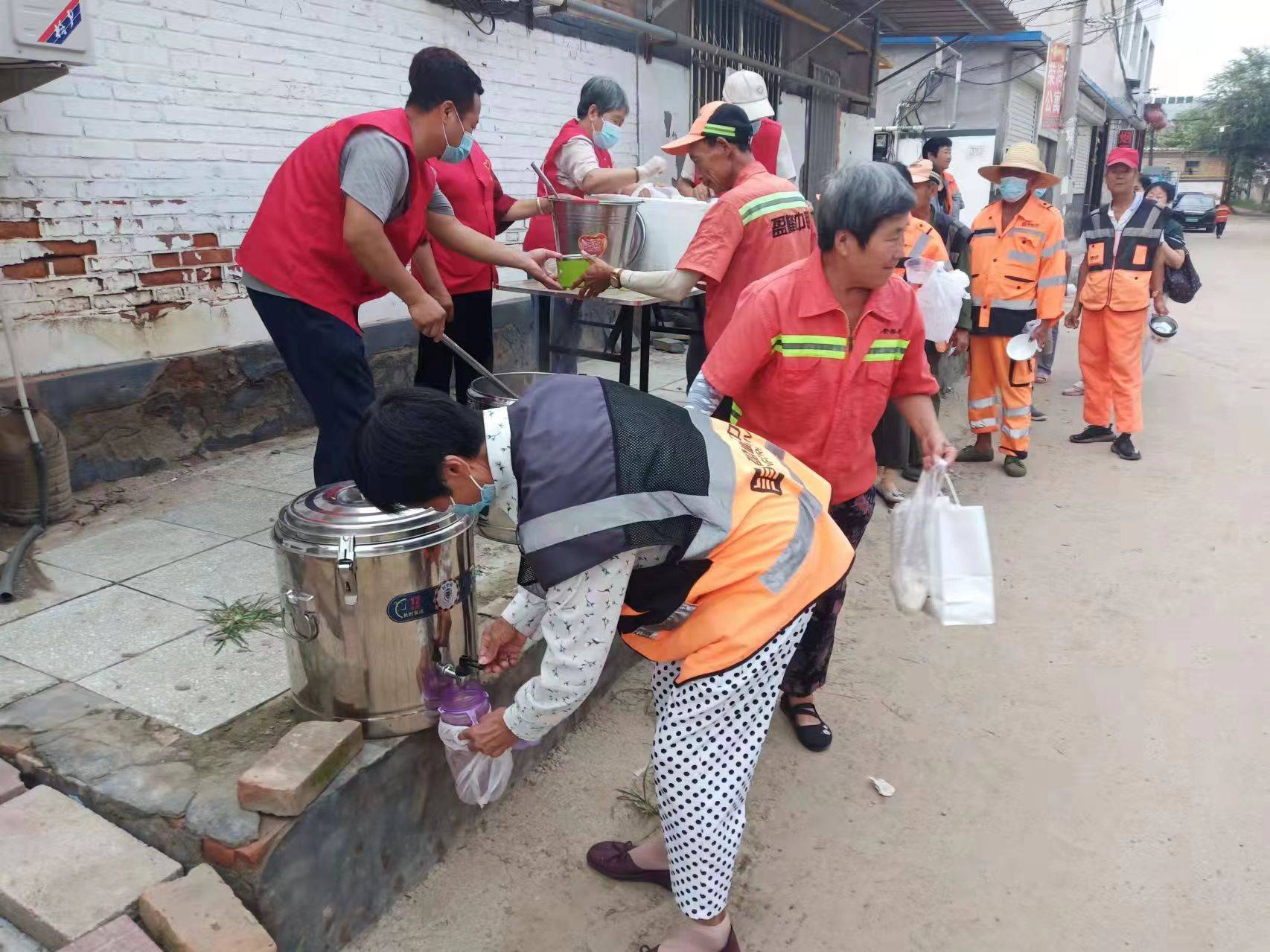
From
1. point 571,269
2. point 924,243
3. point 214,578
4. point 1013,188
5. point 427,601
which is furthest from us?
point 1013,188

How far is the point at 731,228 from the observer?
3240mm

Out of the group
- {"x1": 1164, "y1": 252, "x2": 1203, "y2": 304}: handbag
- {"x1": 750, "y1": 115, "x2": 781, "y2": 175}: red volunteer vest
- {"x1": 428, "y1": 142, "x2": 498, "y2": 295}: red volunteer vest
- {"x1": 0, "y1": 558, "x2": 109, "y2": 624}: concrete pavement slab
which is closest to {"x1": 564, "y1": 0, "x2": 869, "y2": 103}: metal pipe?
{"x1": 750, "y1": 115, "x2": 781, "y2": 175}: red volunteer vest

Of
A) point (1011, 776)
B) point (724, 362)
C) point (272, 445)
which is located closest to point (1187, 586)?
point (1011, 776)

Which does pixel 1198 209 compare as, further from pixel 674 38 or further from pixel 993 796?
pixel 993 796

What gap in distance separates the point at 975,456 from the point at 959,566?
4.17 metres

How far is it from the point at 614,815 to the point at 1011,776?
1260 mm

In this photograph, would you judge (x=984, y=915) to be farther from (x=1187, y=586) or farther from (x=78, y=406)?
(x=78, y=406)

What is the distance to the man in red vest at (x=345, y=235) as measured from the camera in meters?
2.83

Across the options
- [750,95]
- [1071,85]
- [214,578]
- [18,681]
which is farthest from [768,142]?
[1071,85]

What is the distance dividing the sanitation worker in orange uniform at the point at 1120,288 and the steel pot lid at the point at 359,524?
18.0ft

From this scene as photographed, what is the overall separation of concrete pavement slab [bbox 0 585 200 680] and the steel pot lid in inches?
32.2

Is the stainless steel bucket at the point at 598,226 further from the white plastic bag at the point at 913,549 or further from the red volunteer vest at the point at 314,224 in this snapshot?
the white plastic bag at the point at 913,549

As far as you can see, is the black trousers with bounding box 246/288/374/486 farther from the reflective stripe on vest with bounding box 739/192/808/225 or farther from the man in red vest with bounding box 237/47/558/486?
the reflective stripe on vest with bounding box 739/192/808/225

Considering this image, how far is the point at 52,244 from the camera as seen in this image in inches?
146
